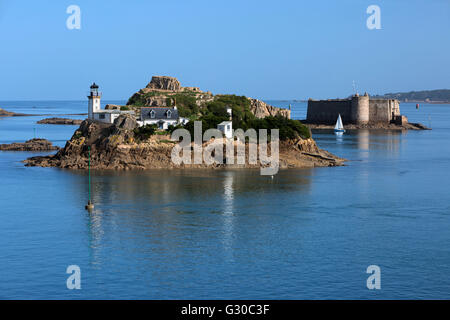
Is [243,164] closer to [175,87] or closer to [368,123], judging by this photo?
[175,87]

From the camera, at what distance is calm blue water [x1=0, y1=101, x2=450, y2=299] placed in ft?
121

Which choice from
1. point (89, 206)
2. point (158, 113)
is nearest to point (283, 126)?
point (158, 113)

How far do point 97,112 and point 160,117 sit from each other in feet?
→ 28.5

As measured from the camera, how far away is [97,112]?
8794 centimetres

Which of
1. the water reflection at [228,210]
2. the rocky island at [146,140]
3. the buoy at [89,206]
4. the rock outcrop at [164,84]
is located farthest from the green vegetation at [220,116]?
the buoy at [89,206]

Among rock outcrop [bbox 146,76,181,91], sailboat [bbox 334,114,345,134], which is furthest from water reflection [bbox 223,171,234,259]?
sailboat [bbox 334,114,345,134]

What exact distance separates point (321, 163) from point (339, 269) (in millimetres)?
47846

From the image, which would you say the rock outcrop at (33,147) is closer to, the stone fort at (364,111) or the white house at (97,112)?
the white house at (97,112)

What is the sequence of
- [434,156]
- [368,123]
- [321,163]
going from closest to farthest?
1. [321,163]
2. [434,156]
3. [368,123]

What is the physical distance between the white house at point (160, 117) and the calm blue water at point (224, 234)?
36.4 ft

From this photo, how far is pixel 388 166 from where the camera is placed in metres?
90.9

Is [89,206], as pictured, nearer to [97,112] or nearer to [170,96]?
[97,112]

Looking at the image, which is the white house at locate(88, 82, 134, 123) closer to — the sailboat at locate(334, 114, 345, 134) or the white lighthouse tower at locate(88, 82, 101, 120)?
the white lighthouse tower at locate(88, 82, 101, 120)
